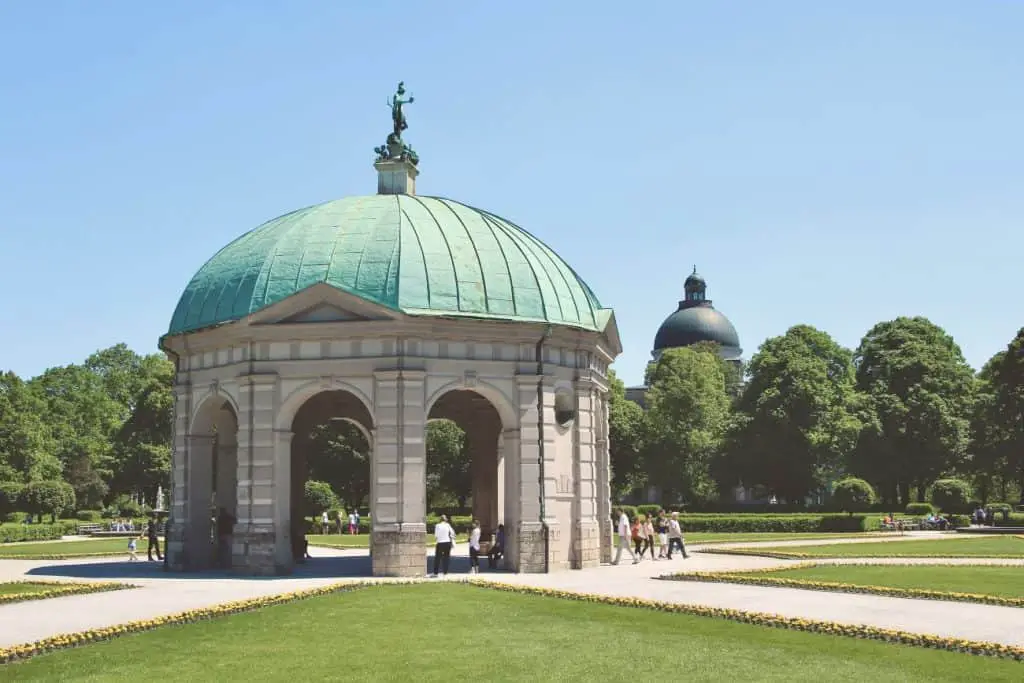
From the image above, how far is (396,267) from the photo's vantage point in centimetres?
3709

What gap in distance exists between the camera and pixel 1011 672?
16.9 metres

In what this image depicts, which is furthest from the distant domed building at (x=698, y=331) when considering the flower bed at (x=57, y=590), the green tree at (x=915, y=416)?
the flower bed at (x=57, y=590)

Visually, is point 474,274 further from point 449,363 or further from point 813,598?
point 813,598

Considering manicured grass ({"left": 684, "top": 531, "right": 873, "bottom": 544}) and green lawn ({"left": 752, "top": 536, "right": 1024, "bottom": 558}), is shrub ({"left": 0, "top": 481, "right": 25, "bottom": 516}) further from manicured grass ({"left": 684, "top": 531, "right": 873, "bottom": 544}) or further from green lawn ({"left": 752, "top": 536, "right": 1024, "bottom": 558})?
green lawn ({"left": 752, "top": 536, "right": 1024, "bottom": 558})

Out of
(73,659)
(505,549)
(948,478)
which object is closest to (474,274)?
(505,549)

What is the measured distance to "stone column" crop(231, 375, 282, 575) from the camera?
36.3 m

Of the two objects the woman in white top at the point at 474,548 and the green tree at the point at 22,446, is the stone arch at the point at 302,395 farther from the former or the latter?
the green tree at the point at 22,446

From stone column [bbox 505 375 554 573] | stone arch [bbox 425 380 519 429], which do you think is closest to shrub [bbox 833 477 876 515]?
stone column [bbox 505 375 554 573]

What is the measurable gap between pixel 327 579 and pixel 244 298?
32.7ft

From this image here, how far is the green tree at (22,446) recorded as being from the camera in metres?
91.4

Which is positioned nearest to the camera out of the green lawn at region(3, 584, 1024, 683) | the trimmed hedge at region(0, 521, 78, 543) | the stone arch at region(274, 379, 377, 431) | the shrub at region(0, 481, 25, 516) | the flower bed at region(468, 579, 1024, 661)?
the green lawn at region(3, 584, 1024, 683)

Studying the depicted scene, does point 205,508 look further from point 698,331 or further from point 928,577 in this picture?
point 698,331

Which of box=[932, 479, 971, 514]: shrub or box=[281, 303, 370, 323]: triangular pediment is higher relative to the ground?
box=[281, 303, 370, 323]: triangular pediment

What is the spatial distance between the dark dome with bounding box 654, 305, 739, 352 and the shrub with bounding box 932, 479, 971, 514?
66855 millimetres
